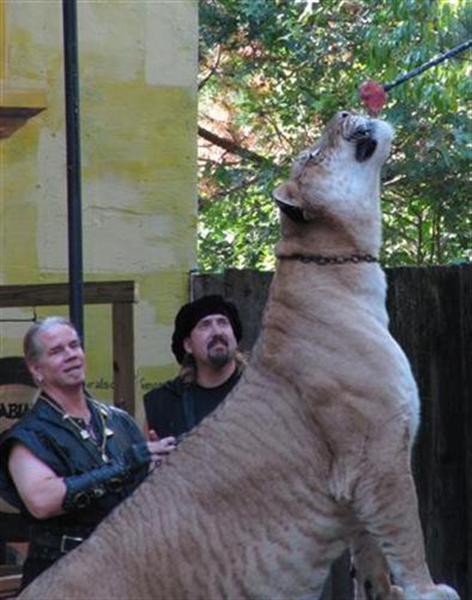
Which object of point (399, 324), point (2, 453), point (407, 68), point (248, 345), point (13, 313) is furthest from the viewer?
point (407, 68)

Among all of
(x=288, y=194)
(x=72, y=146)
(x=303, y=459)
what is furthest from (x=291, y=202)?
(x=72, y=146)

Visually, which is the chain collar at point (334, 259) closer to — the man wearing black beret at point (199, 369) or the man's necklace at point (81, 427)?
the man's necklace at point (81, 427)

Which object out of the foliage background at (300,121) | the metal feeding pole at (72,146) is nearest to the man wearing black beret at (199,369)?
the metal feeding pole at (72,146)

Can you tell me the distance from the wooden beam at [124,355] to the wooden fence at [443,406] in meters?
1.29

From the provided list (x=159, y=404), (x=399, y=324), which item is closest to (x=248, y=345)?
(x=399, y=324)

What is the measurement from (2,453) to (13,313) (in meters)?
4.37

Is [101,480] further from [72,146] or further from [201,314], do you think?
[72,146]

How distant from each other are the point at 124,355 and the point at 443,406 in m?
1.53

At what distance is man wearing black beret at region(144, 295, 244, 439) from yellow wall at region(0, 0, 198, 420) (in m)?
2.94

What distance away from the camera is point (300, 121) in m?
16.8

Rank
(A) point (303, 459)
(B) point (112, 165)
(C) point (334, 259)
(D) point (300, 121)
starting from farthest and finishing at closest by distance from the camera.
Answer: (D) point (300, 121)
(B) point (112, 165)
(C) point (334, 259)
(A) point (303, 459)

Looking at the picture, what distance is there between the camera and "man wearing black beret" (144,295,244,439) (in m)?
6.57

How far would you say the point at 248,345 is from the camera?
8.91m

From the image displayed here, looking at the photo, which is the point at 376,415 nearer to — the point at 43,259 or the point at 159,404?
the point at 159,404
